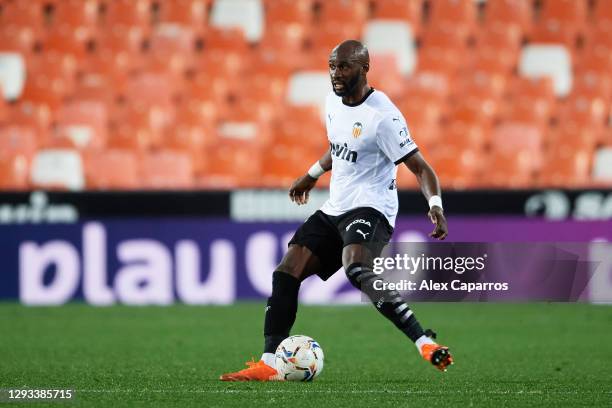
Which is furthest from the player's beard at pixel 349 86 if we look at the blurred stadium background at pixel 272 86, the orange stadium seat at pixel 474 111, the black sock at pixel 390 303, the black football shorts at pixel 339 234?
the orange stadium seat at pixel 474 111

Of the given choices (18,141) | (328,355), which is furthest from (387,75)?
(328,355)

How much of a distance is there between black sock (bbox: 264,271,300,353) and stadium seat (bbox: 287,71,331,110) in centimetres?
869

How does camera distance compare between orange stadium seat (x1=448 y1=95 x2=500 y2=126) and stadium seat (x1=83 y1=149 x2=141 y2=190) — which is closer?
stadium seat (x1=83 y1=149 x2=141 y2=190)

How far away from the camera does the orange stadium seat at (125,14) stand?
54.7ft

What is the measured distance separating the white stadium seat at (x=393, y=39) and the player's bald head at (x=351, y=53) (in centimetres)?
988

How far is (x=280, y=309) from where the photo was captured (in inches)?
260

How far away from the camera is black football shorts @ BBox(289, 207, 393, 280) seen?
636 cm

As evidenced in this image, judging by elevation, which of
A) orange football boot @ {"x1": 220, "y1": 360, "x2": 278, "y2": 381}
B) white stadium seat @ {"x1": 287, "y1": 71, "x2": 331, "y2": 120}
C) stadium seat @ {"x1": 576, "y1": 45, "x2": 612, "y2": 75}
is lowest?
orange football boot @ {"x1": 220, "y1": 360, "x2": 278, "y2": 381}

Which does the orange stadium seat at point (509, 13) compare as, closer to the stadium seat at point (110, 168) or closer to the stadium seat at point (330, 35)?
the stadium seat at point (330, 35)

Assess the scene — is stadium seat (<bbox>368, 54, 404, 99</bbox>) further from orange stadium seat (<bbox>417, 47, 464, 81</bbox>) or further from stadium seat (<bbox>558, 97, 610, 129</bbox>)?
stadium seat (<bbox>558, 97, 610, 129</bbox>)

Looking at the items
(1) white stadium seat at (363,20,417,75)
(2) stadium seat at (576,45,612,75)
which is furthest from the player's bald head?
(2) stadium seat at (576,45,612,75)

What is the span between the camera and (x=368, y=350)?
873 centimetres

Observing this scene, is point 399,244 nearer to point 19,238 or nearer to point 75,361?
point 75,361

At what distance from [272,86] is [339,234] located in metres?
9.28
